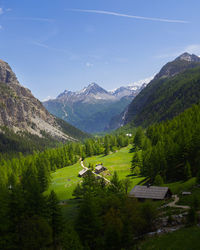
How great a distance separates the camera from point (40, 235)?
1641 inches

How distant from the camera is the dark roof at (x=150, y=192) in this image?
60438mm

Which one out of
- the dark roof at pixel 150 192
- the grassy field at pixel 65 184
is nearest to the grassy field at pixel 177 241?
the dark roof at pixel 150 192

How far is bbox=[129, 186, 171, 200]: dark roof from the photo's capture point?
60.4 meters

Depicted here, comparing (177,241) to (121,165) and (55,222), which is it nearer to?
(55,222)

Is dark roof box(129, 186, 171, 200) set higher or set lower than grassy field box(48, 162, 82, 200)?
higher

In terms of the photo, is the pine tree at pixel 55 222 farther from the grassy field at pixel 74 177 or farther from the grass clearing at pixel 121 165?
the grass clearing at pixel 121 165

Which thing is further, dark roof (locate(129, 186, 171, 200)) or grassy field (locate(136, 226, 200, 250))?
dark roof (locate(129, 186, 171, 200))

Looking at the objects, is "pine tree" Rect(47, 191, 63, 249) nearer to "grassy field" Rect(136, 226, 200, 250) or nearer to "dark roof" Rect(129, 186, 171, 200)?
"grassy field" Rect(136, 226, 200, 250)

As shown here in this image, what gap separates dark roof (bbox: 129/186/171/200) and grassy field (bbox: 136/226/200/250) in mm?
22479

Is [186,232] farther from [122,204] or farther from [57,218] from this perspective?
[57,218]

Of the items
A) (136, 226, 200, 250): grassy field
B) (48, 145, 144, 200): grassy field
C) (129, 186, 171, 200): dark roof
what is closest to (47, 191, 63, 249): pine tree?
(136, 226, 200, 250): grassy field

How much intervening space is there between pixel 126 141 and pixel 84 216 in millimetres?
152348

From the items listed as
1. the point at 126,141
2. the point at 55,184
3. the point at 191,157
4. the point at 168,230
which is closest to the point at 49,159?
the point at 55,184

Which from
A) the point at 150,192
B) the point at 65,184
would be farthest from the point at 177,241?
the point at 65,184
